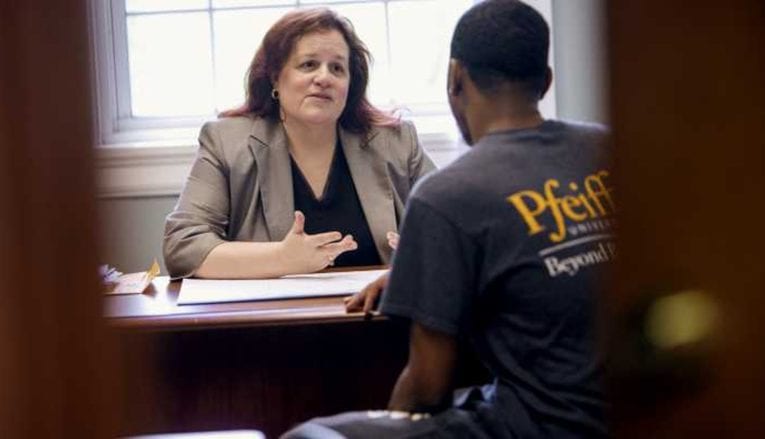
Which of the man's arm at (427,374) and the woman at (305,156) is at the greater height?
the woman at (305,156)

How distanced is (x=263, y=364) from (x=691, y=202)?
138 cm

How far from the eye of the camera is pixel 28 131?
43 cm

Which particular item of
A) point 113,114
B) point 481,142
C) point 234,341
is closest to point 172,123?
point 113,114

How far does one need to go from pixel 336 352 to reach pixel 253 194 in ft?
2.19

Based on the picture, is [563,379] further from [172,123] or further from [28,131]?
[172,123]

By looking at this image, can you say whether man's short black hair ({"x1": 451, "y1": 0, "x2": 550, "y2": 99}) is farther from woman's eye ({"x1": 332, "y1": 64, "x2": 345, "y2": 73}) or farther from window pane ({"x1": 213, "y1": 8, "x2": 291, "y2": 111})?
window pane ({"x1": 213, "y1": 8, "x2": 291, "y2": 111})

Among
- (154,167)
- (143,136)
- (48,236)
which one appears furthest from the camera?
(143,136)

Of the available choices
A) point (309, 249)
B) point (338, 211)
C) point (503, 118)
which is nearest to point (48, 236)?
point (503, 118)

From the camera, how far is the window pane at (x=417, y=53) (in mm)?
3365

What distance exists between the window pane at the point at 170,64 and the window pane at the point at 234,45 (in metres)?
0.03

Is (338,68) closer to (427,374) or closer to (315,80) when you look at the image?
(315,80)

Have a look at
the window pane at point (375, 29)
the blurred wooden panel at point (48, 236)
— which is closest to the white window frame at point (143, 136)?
the window pane at point (375, 29)

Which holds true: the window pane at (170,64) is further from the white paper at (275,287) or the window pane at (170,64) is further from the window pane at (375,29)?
the white paper at (275,287)

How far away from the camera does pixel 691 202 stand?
17.7 inches
